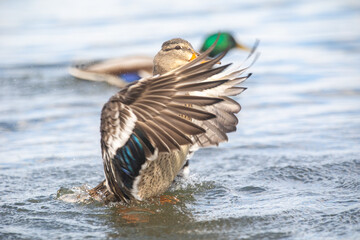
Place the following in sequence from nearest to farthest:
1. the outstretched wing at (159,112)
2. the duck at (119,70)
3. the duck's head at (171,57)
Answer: the outstretched wing at (159,112) < the duck's head at (171,57) < the duck at (119,70)

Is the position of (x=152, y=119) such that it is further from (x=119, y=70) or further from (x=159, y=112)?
(x=119, y=70)

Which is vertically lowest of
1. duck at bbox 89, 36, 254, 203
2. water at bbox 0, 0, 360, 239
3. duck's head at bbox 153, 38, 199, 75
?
water at bbox 0, 0, 360, 239

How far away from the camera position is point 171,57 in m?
5.13

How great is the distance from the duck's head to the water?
96 cm

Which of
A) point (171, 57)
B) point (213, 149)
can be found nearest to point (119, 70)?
point (213, 149)

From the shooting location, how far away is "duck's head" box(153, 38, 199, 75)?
5.11m

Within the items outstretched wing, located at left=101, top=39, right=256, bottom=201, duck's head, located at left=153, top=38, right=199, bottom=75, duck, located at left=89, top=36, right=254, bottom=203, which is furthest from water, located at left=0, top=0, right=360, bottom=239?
duck's head, located at left=153, top=38, right=199, bottom=75

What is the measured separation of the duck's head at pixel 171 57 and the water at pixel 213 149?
3.14 feet

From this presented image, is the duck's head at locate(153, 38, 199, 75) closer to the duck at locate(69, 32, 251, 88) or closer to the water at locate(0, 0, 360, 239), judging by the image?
the water at locate(0, 0, 360, 239)

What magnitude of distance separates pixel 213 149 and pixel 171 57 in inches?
59.7

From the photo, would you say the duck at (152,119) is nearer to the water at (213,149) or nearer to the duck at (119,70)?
the water at (213,149)

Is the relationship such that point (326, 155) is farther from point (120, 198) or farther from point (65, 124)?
point (65, 124)

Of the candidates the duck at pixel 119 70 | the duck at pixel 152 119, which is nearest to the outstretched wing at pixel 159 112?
the duck at pixel 152 119

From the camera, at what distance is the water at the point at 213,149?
4.32 m
